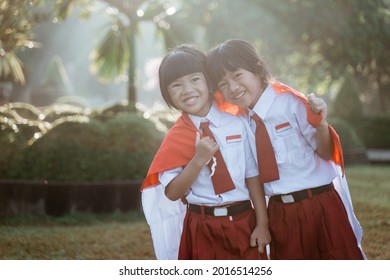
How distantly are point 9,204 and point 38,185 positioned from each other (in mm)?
295

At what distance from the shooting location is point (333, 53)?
22.5ft

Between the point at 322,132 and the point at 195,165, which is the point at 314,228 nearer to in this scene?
the point at 322,132

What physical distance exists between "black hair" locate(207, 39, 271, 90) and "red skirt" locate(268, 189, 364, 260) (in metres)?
0.60

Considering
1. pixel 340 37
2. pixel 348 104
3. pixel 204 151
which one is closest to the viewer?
pixel 204 151

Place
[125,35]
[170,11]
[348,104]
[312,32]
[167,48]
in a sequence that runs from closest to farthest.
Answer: [167,48]
[312,32]
[170,11]
[125,35]
[348,104]

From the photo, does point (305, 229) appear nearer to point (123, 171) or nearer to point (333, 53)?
point (123, 171)

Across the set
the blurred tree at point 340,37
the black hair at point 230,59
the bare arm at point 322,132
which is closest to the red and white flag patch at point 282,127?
the bare arm at point 322,132

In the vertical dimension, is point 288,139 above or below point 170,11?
below

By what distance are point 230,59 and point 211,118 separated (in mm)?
263

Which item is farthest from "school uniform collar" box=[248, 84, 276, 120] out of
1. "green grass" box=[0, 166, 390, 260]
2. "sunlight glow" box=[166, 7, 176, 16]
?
"sunlight glow" box=[166, 7, 176, 16]

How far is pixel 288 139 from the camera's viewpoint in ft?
6.92

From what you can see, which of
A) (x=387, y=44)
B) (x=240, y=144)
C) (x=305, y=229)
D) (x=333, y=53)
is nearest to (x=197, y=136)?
(x=240, y=144)

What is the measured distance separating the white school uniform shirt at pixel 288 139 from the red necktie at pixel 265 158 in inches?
1.2

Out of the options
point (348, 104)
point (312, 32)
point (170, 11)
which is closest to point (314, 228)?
point (312, 32)
